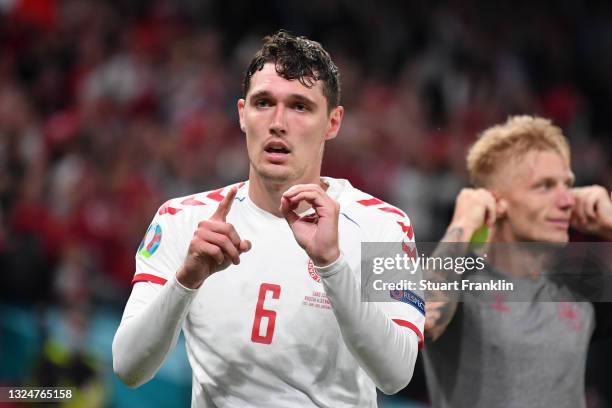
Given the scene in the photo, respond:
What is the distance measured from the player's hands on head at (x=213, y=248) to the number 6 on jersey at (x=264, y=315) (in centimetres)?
38

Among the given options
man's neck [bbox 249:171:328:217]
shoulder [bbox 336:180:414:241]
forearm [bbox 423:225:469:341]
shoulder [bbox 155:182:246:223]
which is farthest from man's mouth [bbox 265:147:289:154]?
forearm [bbox 423:225:469:341]

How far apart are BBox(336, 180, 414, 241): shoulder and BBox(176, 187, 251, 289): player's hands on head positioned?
0.68 m

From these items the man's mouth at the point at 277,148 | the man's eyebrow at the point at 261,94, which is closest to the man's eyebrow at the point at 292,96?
the man's eyebrow at the point at 261,94

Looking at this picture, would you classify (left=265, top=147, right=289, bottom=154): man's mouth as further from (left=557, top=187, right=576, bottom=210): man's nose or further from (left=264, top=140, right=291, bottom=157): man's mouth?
(left=557, top=187, right=576, bottom=210): man's nose

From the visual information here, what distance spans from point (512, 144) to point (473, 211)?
1.37 feet

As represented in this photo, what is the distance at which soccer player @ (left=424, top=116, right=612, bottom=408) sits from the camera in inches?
155

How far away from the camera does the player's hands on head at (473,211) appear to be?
4027 millimetres

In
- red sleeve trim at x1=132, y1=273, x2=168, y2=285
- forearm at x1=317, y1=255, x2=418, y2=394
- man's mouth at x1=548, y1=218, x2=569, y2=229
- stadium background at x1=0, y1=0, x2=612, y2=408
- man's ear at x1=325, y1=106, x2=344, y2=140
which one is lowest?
forearm at x1=317, y1=255, x2=418, y2=394

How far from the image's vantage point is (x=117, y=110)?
880cm

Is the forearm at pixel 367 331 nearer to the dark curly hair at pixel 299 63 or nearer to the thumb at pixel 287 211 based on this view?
the thumb at pixel 287 211

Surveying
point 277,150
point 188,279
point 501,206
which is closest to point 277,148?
point 277,150

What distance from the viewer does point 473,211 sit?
407 centimetres

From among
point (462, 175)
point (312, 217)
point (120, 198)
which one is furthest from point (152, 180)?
point (312, 217)

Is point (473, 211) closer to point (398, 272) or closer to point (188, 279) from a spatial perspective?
point (398, 272)
